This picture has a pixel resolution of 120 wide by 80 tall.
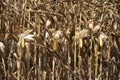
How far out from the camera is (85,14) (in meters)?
2.02

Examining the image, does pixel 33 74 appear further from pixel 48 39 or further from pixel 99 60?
pixel 99 60

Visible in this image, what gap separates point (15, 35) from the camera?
69.4 inches

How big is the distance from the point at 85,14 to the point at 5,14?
449 mm

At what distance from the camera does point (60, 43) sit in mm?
1763

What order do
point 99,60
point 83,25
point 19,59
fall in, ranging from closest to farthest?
point 19,59, point 83,25, point 99,60

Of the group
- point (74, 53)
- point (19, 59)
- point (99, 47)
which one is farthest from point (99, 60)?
point (19, 59)

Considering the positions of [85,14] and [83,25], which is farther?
[85,14]

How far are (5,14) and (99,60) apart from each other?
1.88ft

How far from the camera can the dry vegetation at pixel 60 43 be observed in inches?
68.2

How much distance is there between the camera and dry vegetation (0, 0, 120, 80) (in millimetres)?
1731

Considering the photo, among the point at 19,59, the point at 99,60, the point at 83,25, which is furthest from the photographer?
the point at 99,60

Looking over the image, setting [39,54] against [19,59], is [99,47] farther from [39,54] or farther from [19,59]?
[19,59]

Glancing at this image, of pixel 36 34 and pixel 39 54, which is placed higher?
pixel 36 34

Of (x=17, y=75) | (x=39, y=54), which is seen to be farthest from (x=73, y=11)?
(x=17, y=75)
